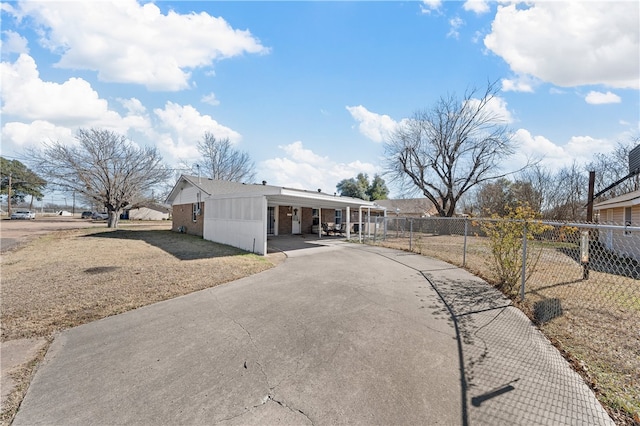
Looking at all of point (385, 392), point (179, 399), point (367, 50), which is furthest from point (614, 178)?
point (179, 399)

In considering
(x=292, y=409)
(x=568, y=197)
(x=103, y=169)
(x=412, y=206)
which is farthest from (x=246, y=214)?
(x=412, y=206)

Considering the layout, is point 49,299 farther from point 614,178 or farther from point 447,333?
point 614,178

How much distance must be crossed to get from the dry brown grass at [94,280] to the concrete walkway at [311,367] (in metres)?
0.67

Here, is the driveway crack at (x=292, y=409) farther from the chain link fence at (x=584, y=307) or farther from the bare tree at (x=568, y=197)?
the bare tree at (x=568, y=197)

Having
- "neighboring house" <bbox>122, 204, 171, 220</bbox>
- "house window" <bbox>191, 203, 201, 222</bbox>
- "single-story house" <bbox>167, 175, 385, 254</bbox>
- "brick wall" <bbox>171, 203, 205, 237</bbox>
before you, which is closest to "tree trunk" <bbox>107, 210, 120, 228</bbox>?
"single-story house" <bbox>167, 175, 385, 254</bbox>

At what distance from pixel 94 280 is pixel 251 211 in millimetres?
5977

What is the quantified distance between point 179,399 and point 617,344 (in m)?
5.47

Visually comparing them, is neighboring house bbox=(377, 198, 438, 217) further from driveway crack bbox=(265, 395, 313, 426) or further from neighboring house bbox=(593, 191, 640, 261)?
driveway crack bbox=(265, 395, 313, 426)

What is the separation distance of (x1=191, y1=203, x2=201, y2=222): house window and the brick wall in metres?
0.18

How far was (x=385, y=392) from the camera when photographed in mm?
2717

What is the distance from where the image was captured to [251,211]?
11.9m

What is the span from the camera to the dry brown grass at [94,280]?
4859mm

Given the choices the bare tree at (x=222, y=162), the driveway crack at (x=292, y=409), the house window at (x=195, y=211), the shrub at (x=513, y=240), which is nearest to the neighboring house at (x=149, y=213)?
the bare tree at (x=222, y=162)

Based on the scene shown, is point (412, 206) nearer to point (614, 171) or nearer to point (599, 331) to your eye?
point (614, 171)
